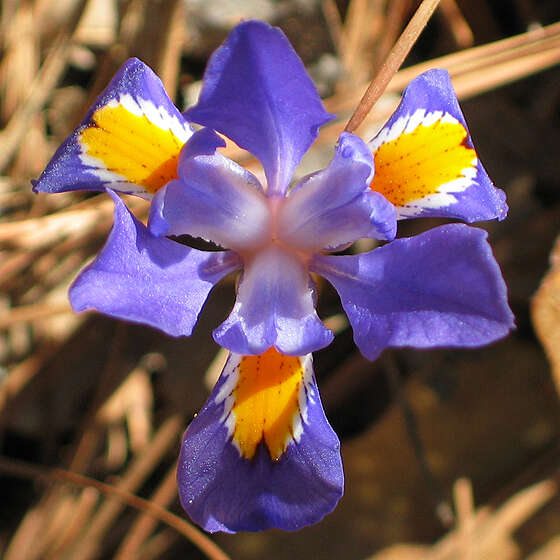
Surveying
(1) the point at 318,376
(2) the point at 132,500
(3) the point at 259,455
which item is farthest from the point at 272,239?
(2) the point at 132,500

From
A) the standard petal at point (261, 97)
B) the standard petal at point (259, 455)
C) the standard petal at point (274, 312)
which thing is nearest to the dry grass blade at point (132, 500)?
the standard petal at point (259, 455)

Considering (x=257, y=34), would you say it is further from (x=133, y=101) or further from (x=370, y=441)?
(x=370, y=441)

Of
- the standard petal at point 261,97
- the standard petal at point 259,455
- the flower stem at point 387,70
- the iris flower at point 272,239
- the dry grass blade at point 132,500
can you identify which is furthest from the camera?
the dry grass blade at point 132,500

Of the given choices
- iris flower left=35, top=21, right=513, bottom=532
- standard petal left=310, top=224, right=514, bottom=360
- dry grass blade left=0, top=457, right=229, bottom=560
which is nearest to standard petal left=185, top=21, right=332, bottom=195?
iris flower left=35, top=21, right=513, bottom=532

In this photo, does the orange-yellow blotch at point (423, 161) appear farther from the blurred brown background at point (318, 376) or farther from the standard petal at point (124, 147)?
the blurred brown background at point (318, 376)

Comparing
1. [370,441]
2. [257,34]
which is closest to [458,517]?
[370,441]

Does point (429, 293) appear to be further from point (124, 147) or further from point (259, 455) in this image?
point (124, 147)

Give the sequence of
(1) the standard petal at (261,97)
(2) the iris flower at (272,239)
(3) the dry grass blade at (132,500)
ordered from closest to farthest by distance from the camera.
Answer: (1) the standard petal at (261,97) → (2) the iris flower at (272,239) → (3) the dry grass blade at (132,500)
